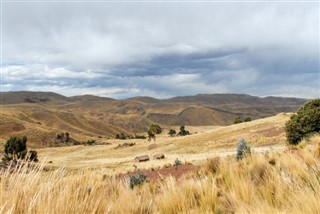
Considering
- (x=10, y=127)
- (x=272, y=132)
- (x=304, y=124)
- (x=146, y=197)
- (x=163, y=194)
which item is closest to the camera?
(x=146, y=197)

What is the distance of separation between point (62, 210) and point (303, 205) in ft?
9.11

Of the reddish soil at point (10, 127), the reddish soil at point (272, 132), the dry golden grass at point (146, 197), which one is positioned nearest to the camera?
the dry golden grass at point (146, 197)

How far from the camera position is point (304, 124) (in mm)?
34094

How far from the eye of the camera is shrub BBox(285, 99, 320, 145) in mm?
33344

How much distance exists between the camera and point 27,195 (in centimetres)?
419

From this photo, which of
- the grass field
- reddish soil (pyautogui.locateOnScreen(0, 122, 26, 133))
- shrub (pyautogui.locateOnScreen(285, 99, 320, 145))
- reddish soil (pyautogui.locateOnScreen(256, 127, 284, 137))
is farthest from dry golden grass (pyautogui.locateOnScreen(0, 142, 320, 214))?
reddish soil (pyautogui.locateOnScreen(0, 122, 26, 133))

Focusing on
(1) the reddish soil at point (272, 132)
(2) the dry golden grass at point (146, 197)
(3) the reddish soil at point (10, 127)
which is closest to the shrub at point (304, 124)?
(1) the reddish soil at point (272, 132)

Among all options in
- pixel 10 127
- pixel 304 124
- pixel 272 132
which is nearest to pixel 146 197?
pixel 304 124

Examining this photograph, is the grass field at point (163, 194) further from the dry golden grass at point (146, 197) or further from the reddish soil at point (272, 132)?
the reddish soil at point (272, 132)

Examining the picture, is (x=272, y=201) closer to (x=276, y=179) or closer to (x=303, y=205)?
(x=276, y=179)

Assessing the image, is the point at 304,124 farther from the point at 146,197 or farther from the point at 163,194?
the point at 146,197

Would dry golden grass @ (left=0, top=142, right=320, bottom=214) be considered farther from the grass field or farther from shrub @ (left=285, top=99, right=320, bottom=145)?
shrub @ (left=285, top=99, right=320, bottom=145)

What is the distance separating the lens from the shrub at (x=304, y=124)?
33344 millimetres

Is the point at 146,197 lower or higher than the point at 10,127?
higher
